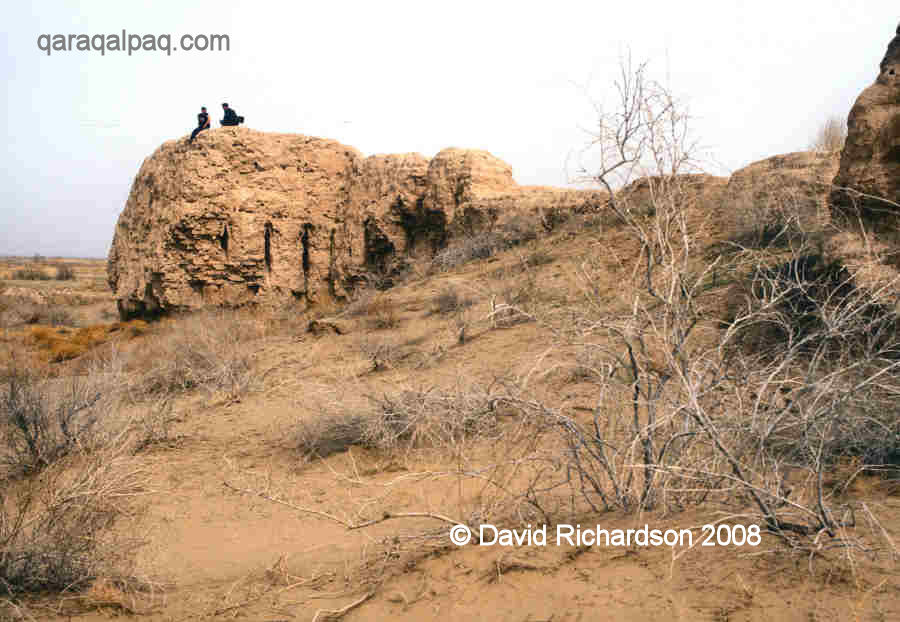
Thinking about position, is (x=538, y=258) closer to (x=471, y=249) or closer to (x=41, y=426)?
(x=471, y=249)

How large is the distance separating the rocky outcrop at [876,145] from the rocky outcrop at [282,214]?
6.84 meters

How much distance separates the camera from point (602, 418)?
4477mm

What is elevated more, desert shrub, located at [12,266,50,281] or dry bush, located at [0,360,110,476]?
desert shrub, located at [12,266,50,281]

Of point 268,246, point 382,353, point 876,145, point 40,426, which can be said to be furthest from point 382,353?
point 268,246

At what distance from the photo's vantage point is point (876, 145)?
5.12 m

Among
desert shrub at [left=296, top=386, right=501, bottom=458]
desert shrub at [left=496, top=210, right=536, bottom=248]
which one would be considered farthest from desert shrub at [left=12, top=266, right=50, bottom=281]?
desert shrub at [left=296, top=386, right=501, bottom=458]

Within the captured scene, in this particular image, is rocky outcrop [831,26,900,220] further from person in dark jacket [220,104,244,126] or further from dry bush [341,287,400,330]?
person in dark jacket [220,104,244,126]

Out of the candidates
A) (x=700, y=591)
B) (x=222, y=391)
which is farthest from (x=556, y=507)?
(x=222, y=391)

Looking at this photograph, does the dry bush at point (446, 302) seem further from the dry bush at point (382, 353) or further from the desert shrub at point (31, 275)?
the desert shrub at point (31, 275)

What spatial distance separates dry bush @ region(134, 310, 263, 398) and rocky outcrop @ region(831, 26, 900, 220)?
6.93m

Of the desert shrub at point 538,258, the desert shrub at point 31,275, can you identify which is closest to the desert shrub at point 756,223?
the desert shrub at point 538,258

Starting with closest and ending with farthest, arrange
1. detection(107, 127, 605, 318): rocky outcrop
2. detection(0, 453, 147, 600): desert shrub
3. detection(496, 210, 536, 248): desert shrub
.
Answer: detection(0, 453, 147, 600): desert shrub < detection(496, 210, 536, 248): desert shrub < detection(107, 127, 605, 318): rocky outcrop

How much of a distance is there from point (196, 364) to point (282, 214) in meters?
5.78

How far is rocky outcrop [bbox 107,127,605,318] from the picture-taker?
41.5 feet
